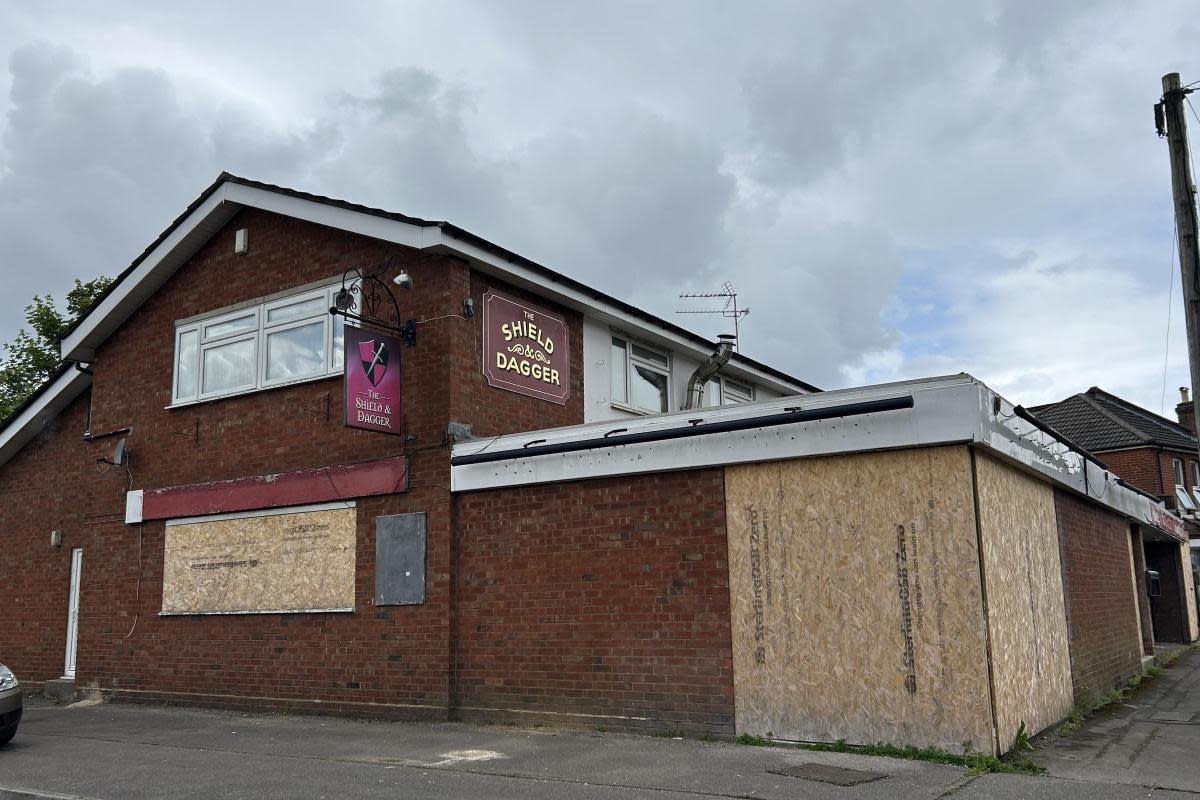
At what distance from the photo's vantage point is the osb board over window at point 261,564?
12031 millimetres

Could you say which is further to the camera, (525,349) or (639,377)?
(639,377)

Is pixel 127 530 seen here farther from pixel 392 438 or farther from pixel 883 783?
pixel 883 783

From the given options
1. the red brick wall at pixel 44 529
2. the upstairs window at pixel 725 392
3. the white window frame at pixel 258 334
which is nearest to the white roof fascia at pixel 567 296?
the upstairs window at pixel 725 392

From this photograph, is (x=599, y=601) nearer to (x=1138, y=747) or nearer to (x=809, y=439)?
(x=809, y=439)

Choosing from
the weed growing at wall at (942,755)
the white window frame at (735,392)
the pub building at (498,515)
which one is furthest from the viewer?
the white window frame at (735,392)

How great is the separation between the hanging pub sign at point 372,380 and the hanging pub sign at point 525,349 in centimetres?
115

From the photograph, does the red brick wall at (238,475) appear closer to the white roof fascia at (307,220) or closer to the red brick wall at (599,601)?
the white roof fascia at (307,220)

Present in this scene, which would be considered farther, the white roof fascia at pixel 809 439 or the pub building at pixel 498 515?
Answer: the pub building at pixel 498 515

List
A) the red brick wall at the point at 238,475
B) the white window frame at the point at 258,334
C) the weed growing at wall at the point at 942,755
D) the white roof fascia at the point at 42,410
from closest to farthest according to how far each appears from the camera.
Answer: the weed growing at wall at the point at 942,755, the red brick wall at the point at 238,475, the white window frame at the point at 258,334, the white roof fascia at the point at 42,410

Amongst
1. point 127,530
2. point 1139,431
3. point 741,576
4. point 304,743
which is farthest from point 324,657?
point 1139,431

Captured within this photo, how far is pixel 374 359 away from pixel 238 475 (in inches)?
131

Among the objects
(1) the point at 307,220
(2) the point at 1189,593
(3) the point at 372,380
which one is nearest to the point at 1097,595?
(3) the point at 372,380

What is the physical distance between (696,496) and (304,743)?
4535 mm

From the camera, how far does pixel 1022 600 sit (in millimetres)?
9203
